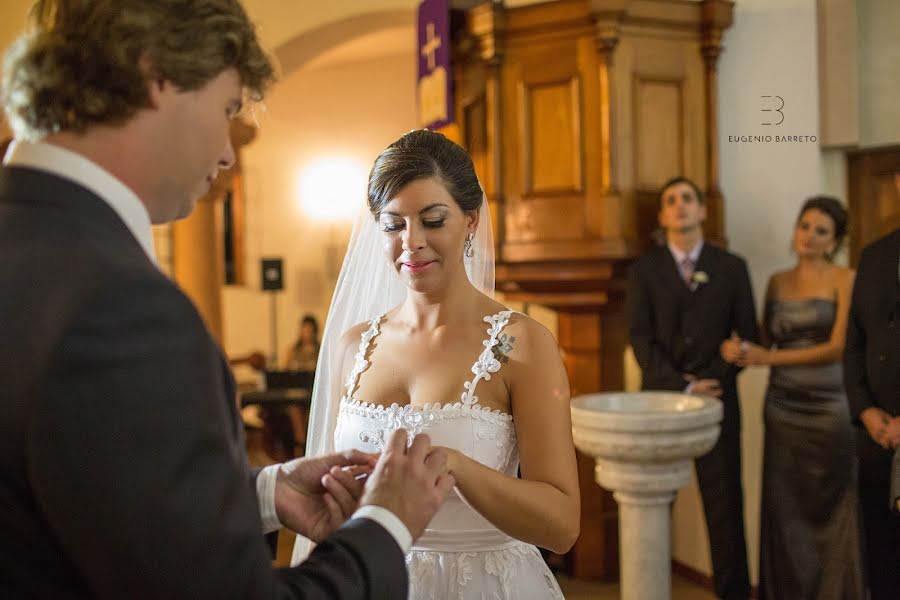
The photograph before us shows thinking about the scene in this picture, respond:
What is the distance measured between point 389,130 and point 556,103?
20.3ft

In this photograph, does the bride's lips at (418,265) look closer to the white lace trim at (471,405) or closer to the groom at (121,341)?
the white lace trim at (471,405)

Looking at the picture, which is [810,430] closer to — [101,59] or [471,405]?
[471,405]

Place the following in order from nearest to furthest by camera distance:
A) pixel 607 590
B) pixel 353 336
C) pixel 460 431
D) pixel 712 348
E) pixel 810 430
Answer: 1. pixel 460 431
2. pixel 353 336
3. pixel 810 430
4. pixel 712 348
5. pixel 607 590

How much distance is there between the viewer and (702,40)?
458 centimetres

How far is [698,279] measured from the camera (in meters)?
4.28

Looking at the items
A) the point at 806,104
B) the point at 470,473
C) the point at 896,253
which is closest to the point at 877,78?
the point at 806,104

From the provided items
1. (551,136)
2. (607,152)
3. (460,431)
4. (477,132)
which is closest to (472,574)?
(460,431)

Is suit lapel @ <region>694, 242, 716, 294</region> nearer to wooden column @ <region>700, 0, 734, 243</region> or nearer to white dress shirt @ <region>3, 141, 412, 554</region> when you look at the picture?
wooden column @ <region>700, 0, 734, 243</region>

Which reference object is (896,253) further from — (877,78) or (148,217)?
(148,217)

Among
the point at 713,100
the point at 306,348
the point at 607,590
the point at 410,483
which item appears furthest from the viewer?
the point at 306,348

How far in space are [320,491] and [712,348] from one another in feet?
10.1

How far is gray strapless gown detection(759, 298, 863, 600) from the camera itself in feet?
13.2

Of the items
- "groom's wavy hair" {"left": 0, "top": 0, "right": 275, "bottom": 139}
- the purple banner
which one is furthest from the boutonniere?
"groom's wavy hair" {"left": 0, "top": 0, "right": 275, "bottom": 139}

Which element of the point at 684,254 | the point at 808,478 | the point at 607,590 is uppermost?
the point at 684,254
